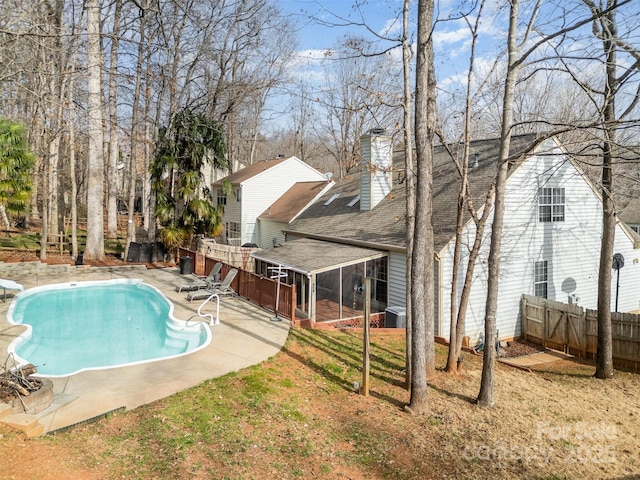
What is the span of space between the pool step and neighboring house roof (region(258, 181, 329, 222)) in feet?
55.3

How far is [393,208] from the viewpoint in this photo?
16219mm

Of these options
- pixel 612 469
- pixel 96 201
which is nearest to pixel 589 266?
pixel 612 469

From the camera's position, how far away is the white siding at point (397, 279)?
1357 centimetres

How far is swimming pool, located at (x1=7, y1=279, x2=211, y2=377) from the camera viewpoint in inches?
420

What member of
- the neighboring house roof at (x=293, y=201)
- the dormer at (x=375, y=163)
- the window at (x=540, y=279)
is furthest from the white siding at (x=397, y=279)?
the neighboring house roof at (x=293, y=201)

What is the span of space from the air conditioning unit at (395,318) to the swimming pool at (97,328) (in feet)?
16.7

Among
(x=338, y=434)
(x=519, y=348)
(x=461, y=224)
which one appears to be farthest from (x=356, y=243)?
(x=338, y=434)

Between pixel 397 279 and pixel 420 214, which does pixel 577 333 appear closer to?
pixel 397 279

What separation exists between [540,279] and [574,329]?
7.93 feet

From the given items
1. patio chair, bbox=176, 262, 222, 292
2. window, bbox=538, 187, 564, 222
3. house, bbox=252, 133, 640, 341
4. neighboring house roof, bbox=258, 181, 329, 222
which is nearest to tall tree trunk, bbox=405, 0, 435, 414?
house, bbox=252, 133, 640, 341

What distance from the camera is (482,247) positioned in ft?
46.2

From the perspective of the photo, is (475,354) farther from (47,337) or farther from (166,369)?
(47,337)

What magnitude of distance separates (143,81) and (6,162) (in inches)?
320

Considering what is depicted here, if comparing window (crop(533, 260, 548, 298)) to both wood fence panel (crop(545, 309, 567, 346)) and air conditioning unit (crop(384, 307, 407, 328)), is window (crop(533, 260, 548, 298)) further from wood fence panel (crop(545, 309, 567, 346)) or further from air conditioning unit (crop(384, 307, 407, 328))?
air conditioning unit (crop(384, 307, 407, 328))
